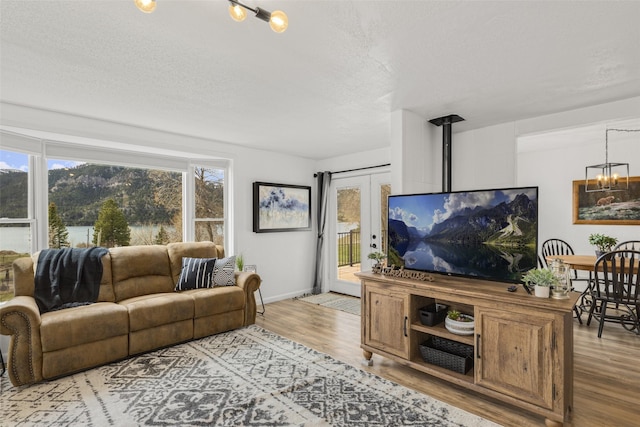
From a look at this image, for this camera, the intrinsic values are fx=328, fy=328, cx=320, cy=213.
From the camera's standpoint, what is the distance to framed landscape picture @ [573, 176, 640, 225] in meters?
4.96

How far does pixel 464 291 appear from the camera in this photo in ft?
7.90

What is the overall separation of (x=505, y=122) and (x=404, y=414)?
315cm

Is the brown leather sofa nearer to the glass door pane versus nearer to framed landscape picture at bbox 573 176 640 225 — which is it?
the glass door pane

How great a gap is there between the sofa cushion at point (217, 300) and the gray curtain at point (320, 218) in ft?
6.85

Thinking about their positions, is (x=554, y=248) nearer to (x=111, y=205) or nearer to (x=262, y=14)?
(x=262, y=14)

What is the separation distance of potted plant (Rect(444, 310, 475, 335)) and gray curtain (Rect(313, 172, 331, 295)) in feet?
10.8

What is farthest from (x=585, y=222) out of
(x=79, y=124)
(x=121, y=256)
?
(x=79, y=124)

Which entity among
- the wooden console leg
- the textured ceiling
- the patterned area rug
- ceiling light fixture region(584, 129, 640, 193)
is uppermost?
the textured ceiling

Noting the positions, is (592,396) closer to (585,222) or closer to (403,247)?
(403,247)

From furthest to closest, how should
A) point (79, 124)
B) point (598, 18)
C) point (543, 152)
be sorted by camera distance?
point (543, 152) → point (79, 124) → point (598, 18)

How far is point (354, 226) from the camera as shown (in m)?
5.63

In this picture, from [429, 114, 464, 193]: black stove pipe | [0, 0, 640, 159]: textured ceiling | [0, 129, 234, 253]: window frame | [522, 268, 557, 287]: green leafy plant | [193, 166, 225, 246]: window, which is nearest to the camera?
[0, 0, 640, 159]: textured ceiling

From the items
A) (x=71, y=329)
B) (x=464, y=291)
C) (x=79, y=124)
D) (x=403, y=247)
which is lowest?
(x=71, y=329)

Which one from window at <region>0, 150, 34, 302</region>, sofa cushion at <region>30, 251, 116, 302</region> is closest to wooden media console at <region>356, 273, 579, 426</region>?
sofa cushion at <region>30, 251, 116, 302</region>
